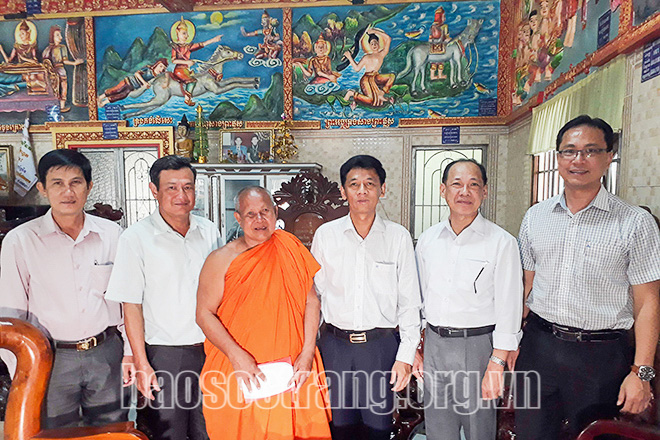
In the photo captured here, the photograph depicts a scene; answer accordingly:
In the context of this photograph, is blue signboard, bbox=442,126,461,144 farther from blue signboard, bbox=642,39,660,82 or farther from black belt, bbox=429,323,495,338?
black belt, bbox=429,323,495,338

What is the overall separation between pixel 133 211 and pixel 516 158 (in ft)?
23.4

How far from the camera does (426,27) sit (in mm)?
6195

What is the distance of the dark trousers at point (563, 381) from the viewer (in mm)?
1654

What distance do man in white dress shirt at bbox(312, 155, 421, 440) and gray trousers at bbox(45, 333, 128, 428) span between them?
3.70ft

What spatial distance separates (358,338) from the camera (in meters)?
1.79

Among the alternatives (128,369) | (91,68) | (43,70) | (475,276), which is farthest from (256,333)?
(43,70)

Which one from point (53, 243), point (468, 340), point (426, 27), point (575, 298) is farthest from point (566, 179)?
point (426, 27)

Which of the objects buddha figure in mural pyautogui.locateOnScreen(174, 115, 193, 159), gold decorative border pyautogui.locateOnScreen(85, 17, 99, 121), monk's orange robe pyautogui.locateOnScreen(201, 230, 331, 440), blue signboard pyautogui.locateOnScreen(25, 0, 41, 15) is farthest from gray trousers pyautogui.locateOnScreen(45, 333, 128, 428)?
blue signboard pyautogui.locateOnScreen(25, 0, 41, 15)

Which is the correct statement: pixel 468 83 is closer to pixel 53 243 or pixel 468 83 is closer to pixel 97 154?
pixel 53 243

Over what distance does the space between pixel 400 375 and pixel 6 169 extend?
28.8 feet

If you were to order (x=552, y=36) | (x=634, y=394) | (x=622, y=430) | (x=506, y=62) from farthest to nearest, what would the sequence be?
(x=506, y=62)
(x=552, y=36)
(x=634, y=394)
(x=622, y=430)

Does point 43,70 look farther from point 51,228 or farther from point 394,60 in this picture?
point 51,228

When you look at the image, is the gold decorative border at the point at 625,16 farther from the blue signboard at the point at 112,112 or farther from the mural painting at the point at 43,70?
the mural painting at the point at 43,70

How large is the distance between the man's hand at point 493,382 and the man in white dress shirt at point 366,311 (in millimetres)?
347
